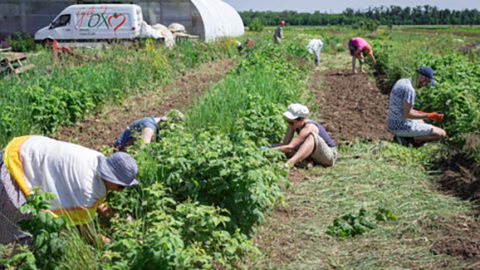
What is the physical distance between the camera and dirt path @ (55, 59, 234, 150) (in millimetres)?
8566

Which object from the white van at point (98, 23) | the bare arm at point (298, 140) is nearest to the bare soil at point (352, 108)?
the bare arm at point (298, 140)

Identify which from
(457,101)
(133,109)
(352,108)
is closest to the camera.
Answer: (457,101)

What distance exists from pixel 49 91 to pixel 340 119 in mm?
4635

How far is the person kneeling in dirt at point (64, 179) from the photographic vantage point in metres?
4.18

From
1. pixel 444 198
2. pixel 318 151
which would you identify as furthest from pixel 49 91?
pixel 444 198

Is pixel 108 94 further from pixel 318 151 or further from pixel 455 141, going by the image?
pixel 455 141

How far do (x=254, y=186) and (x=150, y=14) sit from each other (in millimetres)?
23952

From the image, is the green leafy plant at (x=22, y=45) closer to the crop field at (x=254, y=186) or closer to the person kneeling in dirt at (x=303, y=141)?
the crop field at (x=254, y=186)

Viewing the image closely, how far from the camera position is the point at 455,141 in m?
7.65

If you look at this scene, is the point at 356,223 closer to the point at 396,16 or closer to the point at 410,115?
the point at 410,115

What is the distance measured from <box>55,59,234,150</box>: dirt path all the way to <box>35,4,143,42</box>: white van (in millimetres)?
8839

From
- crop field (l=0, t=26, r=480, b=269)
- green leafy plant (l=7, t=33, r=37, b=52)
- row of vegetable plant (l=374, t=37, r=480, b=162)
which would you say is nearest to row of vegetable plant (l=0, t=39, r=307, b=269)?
crop field (l=0, t=26, r=480, b=269)

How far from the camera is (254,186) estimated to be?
4.41m

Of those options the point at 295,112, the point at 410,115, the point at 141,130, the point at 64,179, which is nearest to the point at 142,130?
the point at 141,130
